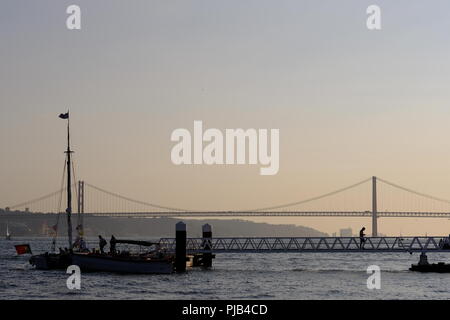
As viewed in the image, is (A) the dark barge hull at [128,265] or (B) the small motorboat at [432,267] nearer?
(A) the dark barge hull at [128,265]

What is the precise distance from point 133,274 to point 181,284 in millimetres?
10520

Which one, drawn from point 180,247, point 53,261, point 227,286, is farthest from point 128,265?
point 227,286

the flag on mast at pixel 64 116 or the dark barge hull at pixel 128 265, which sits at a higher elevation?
the flag on mast at pixel 64 116

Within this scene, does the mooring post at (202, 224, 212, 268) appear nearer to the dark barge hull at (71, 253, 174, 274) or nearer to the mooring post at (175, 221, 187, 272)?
the mooring post at (175, 221, 187, 272)

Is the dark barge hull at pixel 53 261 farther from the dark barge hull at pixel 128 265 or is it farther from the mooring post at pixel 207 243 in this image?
the mooring post at pixel 207 243

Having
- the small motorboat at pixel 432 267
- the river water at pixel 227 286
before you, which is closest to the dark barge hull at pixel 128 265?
the river water at pixel 227 286

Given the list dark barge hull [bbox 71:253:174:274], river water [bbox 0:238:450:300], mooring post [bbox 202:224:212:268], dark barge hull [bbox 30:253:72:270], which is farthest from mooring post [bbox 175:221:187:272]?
dark barge hull [bbox 30:253:72:270]

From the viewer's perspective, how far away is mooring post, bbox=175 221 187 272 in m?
73.8

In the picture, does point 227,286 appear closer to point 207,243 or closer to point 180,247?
point 180,247

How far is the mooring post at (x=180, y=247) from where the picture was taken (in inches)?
2906
